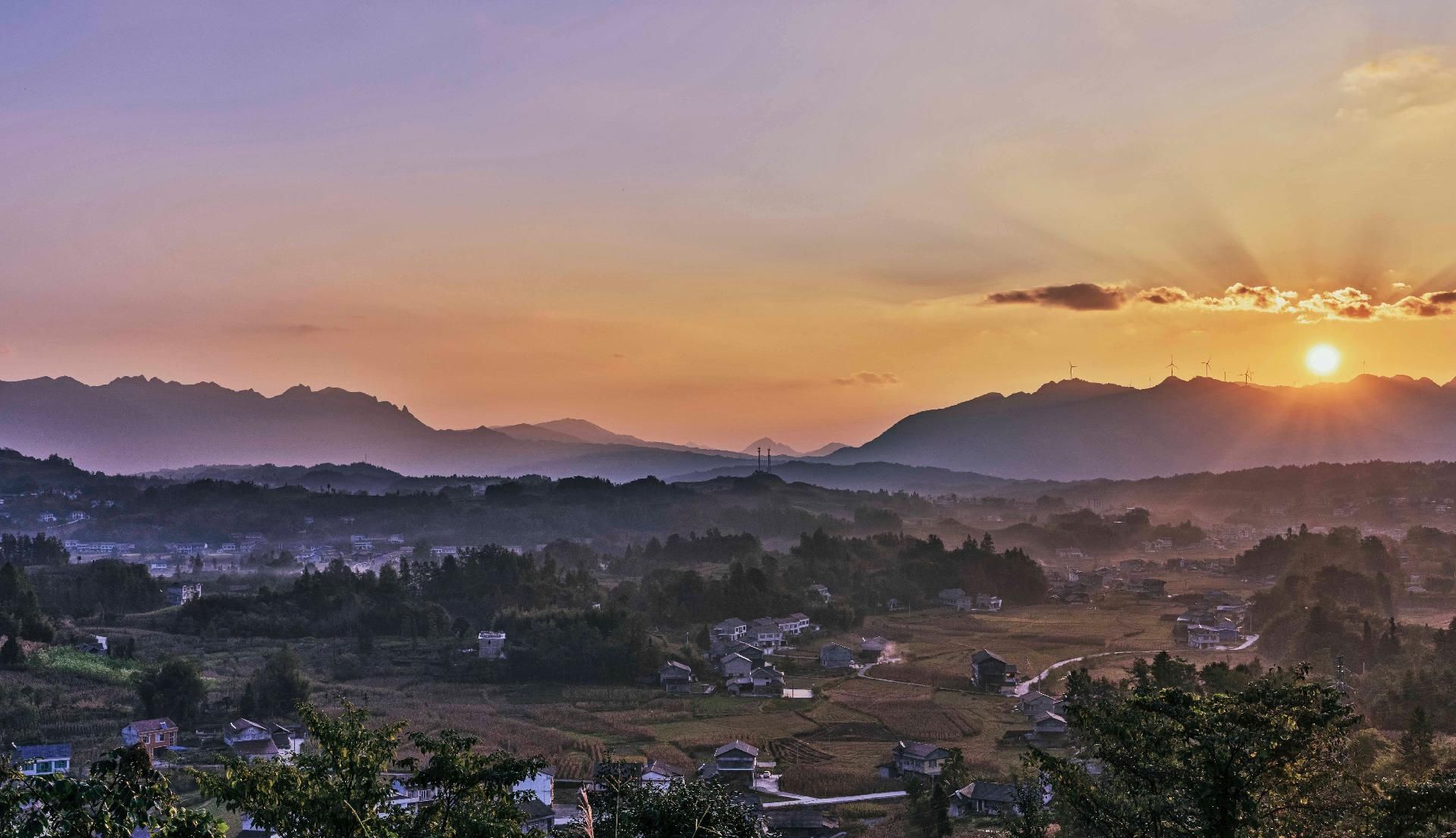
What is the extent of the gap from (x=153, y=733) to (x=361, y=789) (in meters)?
22.5

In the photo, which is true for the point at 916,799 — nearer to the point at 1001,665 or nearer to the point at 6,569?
the point at 1001,665

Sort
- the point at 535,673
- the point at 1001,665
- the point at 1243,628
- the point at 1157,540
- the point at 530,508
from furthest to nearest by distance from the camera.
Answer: the point at 530,508
the point at 1157,540
the point at 1243,628
the point at 535,673
the point at 1001,665

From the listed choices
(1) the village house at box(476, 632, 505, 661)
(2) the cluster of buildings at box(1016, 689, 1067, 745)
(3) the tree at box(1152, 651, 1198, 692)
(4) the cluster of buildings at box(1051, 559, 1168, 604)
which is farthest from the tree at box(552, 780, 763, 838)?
(4) the cluster of buildings at box(1051, 559, 1168, 604)

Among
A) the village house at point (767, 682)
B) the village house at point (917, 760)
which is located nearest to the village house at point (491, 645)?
the village house at point (767, 682)

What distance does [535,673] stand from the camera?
40.3 m

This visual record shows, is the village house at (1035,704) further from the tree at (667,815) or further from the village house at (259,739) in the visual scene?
the tree at (667,815)

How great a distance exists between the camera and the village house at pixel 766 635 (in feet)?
151

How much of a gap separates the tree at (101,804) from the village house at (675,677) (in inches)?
1254

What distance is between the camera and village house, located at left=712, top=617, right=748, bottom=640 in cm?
4619

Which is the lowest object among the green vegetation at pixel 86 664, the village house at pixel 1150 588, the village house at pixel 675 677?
the village house at pixel 675 677

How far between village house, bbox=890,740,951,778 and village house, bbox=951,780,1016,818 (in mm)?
2808

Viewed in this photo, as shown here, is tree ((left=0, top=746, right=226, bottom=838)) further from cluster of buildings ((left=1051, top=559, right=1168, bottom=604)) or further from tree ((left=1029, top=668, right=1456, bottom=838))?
cluster of buildings ((left=1051, top=559, right=1168, bottom=604))

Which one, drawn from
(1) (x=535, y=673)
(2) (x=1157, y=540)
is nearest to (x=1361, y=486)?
(2) (x=1157, y=540)

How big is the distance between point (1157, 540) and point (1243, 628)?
41652 millimetres
